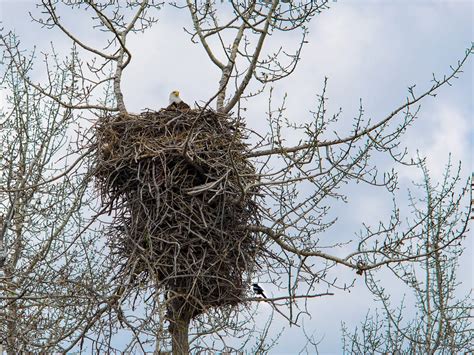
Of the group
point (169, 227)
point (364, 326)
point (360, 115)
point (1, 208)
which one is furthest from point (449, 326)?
point (1, 208)

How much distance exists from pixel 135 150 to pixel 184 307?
133 centimetres

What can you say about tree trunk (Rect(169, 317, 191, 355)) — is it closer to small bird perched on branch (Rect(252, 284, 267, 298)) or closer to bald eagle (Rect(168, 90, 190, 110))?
small bird perched on branch (Rect(252, 284, 267, 298))

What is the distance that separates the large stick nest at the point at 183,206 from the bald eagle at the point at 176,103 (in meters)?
0.42

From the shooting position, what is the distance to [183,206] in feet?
21.0

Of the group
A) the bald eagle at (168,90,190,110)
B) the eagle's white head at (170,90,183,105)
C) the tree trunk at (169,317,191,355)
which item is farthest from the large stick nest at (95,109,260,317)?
the eagle's white head at (170,90,183,105)

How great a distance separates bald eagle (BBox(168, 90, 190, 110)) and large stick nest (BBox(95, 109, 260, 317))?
42 cm

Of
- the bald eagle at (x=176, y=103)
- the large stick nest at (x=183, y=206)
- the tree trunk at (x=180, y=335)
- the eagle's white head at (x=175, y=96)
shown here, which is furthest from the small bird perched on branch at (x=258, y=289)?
the eagle's white head at (x=175, y=96)

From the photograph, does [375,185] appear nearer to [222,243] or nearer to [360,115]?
[360,115]

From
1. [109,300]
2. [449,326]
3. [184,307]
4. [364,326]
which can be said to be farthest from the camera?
[364,326]

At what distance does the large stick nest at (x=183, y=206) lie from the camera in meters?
6.27

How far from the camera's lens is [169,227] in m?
6.32

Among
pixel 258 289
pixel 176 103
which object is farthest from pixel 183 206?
pixel 176 103

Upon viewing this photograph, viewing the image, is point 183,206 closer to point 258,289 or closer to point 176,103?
point 258,289

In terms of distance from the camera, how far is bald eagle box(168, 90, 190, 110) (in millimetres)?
7211
